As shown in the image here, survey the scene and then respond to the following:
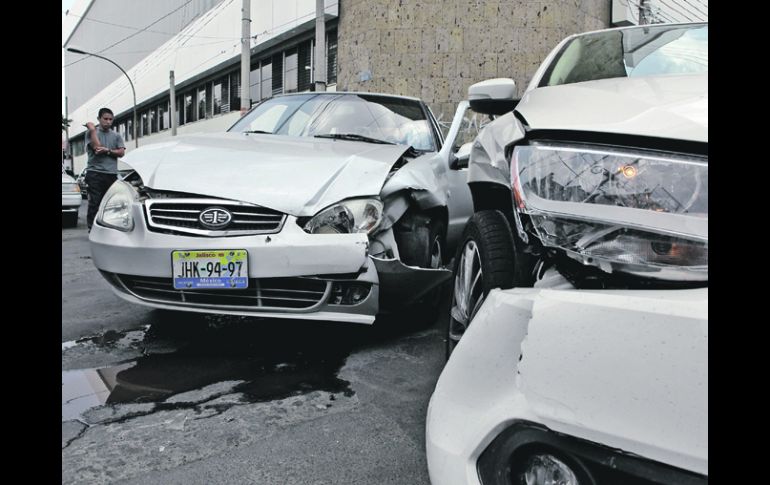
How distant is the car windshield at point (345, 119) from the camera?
3910mm

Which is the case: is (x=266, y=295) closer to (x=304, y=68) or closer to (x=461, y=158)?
(x=461, y=158)

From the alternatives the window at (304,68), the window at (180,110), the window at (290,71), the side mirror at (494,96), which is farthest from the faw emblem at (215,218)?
the window at (180,110)

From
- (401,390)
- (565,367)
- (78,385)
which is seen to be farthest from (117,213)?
(565,367)

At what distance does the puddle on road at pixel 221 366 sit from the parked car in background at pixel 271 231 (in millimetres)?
250

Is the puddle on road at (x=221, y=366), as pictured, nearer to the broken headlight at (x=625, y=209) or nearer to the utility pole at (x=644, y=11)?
the broken headlight at (x=625, y=209)

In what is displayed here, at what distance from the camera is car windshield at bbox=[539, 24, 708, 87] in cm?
191

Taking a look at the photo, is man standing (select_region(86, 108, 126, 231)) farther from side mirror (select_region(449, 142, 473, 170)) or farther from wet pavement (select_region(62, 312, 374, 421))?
side mirror (select_region(449, 142, 473, 170))

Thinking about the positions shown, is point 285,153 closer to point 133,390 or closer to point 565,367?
point 133,390

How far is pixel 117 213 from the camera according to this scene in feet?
9.36

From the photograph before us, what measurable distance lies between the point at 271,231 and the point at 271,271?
7.4 inches

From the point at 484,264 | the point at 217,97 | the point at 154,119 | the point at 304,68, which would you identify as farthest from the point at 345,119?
the point at 154,119

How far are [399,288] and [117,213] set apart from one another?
58.6 inches

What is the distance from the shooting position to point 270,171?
280 centimetres
